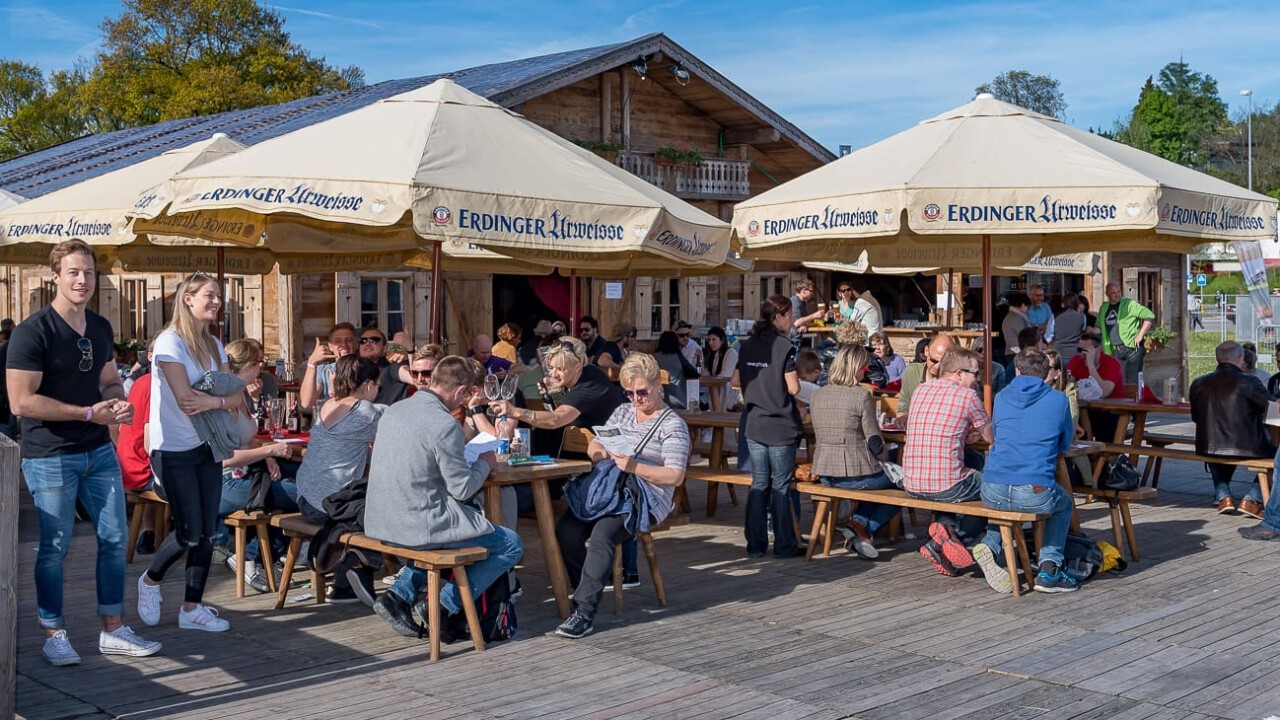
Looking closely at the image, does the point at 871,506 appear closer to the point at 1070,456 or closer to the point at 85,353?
the point at 1070,456

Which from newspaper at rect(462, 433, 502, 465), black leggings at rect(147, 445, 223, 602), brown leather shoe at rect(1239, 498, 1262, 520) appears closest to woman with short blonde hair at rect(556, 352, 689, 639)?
newspaper at rect(462, 433, 502, 465)

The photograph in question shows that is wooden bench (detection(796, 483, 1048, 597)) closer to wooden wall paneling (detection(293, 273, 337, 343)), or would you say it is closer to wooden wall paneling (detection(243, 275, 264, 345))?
wooden wall paneling (detection(293, 273, 337, 343))

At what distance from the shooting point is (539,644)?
5.67m

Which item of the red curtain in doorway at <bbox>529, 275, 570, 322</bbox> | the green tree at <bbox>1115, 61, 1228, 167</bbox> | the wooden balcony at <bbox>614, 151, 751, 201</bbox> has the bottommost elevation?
the red curtain in doorway at <bbox>529, 275, 570, 322</bbox>

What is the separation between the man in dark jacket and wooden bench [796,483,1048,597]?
248cm

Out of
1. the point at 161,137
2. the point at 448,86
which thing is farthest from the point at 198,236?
the point at 161,137

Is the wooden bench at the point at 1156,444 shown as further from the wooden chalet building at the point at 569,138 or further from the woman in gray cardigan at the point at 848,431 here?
the wooden chalet building at the point at 569,138

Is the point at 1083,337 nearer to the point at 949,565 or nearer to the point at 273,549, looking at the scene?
the point at 949,565

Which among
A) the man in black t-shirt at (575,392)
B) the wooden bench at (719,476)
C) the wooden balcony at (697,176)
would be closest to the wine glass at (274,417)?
the man in black t-shirt at (575,392)

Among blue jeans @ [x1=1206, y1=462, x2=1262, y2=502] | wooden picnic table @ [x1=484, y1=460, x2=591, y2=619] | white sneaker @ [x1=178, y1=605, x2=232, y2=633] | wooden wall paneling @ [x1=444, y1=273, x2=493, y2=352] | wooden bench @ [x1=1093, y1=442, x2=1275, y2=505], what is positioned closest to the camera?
white sneaker @ [x1=178, y1=605, x2=232, y2=633]

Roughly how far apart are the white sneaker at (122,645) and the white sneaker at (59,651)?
148mm

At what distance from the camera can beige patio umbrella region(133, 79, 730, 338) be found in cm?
613

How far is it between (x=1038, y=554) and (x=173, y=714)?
4437 mm

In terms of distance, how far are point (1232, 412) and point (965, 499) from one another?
2992 millimetres
